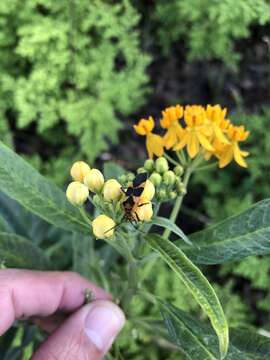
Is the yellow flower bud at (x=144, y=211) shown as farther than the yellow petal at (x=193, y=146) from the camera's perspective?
No

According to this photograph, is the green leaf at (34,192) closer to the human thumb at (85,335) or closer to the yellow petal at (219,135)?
the human thumb at (85,335)

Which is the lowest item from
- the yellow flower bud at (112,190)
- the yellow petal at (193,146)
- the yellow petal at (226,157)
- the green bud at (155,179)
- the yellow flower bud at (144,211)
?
the yellow flower bud at (144,211)

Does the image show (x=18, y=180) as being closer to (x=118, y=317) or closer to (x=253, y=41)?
(x=118, y=317)

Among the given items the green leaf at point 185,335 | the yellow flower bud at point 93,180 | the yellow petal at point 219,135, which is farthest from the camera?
the yellow petal at point 219,135

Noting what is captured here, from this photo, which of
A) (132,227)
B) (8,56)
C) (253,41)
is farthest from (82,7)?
(132,227)

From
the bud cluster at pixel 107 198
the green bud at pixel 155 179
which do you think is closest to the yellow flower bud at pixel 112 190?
the bud cluster at pixel 107 198

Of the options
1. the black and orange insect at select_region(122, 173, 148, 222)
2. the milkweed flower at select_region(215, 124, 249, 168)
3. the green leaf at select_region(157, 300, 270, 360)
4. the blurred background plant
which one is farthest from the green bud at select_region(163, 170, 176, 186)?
the blurred background plant
